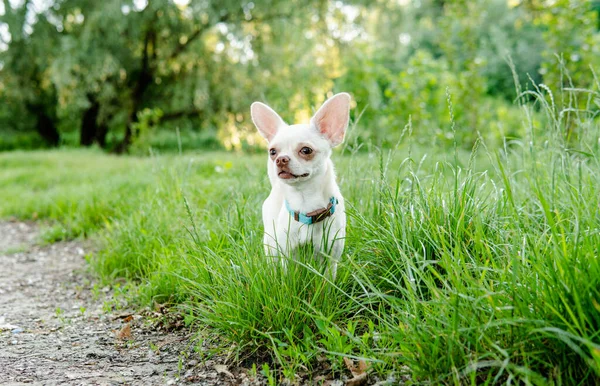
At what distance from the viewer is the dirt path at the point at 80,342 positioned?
2250 mm

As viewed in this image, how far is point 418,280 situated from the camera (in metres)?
2.07

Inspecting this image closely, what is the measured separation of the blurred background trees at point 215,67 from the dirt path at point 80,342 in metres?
5.08

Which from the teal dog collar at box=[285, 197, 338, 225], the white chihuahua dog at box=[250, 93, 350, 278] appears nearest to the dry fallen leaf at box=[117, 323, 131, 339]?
the white chihuahua dog at box=[250, 93, 350, 278]

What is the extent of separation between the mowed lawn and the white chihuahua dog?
10 cm

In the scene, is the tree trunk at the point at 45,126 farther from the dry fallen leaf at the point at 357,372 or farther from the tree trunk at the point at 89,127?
the dry fallen leaf at the point at 357,372

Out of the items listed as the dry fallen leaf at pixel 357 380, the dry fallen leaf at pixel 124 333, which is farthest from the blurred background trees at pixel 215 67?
the dry fallen leaf at pixel 357 380

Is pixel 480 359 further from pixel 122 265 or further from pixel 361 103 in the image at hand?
pixel 361 103

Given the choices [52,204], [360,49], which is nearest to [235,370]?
[52,204]

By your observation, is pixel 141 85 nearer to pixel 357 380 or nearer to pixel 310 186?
pixel 310 186

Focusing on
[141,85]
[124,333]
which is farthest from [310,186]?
[141,85]

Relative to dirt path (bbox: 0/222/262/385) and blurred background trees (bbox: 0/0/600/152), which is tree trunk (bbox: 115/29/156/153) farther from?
dirt path (bbox: 0/222/262/385)

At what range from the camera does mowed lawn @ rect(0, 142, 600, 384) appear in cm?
171

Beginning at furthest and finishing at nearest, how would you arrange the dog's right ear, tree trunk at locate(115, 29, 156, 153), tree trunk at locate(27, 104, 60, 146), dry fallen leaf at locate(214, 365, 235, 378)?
tree trunk at locate(27, 104, 60, 146) → tree trunk at locate(115, 29, 156, 153) → the dog's right ear → dry fallen leaf at locate(214, 365, 235, 378)

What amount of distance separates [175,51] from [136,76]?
Result: 1266 millimetres
